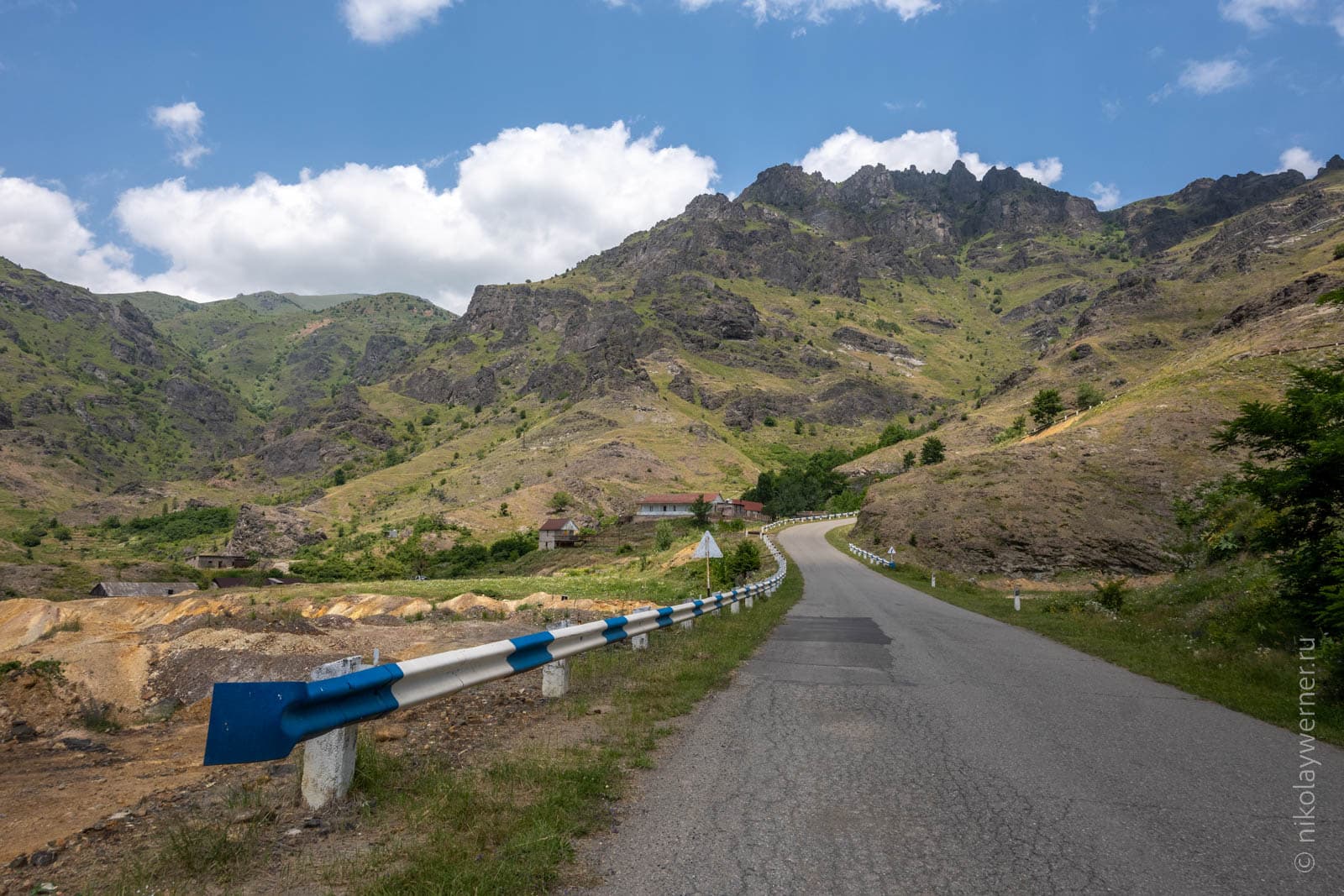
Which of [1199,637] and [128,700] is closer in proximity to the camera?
[128,700]

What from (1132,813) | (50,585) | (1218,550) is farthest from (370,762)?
(50,585)

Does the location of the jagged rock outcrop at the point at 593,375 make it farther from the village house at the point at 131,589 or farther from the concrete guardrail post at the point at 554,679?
the concrete guardrail post at the point at 554,679

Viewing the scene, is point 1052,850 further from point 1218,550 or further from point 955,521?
point 955,521

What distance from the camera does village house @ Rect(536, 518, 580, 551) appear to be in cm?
8919

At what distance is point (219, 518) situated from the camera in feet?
474

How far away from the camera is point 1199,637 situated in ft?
42.9

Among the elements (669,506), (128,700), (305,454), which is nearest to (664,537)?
(669,506)

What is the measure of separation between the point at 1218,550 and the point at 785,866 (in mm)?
24029

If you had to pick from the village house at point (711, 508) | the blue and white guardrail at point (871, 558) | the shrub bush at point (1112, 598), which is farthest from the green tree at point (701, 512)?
the shrub bush at point (1112, 598)

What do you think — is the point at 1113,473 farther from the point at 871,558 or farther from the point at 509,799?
the point at 509,799

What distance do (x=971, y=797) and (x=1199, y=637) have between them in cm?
1170

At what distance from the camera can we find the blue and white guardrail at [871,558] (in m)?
39.4

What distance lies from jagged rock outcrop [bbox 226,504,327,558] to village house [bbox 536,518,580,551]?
44096mm

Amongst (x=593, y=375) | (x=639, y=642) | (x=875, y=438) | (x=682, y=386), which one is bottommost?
(x=639, y=642)
